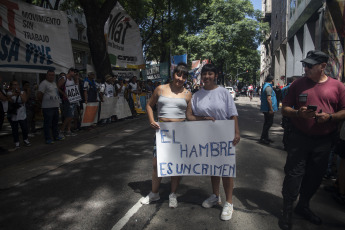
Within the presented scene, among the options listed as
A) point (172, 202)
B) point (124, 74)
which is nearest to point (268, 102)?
point (172, 202)

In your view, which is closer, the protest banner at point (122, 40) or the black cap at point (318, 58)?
the black cap at point (318, 58)

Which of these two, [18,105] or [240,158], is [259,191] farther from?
[18,105]

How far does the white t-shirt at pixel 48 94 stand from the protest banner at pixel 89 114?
1705mm

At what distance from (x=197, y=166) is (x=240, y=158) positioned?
276 cm

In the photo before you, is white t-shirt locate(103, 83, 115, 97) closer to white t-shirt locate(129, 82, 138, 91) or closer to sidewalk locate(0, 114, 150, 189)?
sidewalk locate(0, 114, 150, 189)

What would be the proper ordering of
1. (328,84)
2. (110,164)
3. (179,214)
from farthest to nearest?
(110,164) → (179,214) → (328,84)

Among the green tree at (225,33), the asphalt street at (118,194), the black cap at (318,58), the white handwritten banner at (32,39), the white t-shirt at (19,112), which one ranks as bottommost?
the asphalt street at (118,194)

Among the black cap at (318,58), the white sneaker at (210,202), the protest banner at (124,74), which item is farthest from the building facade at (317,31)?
the protest banner at (124,74)

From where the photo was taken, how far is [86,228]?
117 inches

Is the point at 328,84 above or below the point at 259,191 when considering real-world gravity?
above

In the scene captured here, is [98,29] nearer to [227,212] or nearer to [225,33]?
[227,212]

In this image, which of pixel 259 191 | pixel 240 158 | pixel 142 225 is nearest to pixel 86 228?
pixel 142 225

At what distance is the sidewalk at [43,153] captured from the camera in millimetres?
4926

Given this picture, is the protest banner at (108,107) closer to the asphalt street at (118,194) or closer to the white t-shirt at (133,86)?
the white t-shirt at (133,86)
